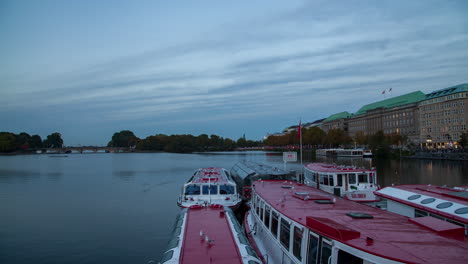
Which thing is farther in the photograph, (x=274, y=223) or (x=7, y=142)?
(x=7, y=142)

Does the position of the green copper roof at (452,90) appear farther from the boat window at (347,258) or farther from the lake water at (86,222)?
the boat window at (347,258)

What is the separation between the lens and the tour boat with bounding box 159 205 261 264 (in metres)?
10.3

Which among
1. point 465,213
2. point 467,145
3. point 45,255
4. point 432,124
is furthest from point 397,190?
point 432,124

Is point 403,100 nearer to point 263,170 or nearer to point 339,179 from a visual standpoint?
point 263,170

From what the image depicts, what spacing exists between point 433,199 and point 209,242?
985cm

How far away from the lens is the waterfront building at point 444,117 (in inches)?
3861

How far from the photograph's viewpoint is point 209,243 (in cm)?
1159

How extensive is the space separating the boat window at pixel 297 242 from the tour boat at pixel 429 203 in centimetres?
592

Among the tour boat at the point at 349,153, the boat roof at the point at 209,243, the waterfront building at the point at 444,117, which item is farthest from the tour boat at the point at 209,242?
the waterfront building at the point at 444,117

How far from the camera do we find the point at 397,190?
1680 cm

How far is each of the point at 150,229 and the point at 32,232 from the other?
8563mm

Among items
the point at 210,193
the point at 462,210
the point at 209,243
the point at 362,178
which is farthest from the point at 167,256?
the point at 362,178

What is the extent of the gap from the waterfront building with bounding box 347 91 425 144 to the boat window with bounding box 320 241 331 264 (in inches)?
5320

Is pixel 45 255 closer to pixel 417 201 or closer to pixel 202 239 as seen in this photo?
pixel 202 239
